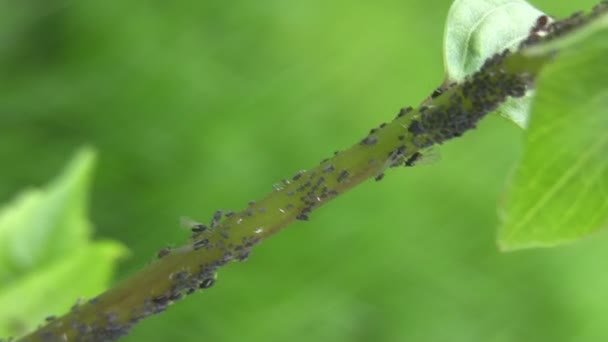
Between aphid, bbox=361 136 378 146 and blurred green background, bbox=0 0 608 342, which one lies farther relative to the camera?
blurred green background, bbox=0 0 608 342

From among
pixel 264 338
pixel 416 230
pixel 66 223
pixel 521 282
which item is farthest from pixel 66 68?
pixel 521 282

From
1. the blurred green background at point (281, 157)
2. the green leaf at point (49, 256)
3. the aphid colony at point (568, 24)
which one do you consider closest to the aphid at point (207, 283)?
the aphid colony at point (568, 24)

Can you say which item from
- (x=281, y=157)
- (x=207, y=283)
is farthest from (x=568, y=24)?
(x=281, y=157)

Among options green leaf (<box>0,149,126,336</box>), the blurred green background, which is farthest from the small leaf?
the blurred green background

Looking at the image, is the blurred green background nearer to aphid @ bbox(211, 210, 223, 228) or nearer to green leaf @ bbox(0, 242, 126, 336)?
green leaf @ bbox(0, 242, 126, 336)

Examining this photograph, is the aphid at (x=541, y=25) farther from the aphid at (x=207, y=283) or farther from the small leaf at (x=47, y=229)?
the small leaf at (x=47, y=229)

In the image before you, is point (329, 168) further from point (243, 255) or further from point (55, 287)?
point (55, 287)
